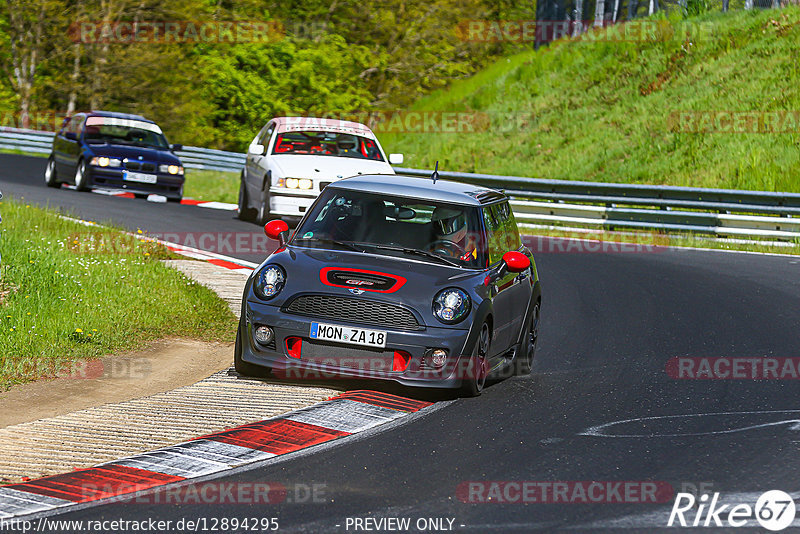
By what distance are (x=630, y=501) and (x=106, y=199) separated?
1800cm

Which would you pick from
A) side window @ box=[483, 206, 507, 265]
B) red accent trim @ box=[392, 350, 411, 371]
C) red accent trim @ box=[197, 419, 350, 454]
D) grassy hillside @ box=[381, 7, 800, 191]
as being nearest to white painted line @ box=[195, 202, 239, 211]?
grassy hillside @ box=[381, 7, 800, 191]

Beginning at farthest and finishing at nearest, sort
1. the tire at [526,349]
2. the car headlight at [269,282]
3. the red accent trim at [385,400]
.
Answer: the tire at [526,349]
the car headlight at [269,282]
the red accent trim at [385,400]

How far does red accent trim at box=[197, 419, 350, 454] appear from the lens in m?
7.01

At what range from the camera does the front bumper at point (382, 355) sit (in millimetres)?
8328

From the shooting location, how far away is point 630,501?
610 centimetres

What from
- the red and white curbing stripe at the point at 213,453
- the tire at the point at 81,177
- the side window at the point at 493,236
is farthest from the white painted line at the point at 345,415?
the tire at the point at 81,177

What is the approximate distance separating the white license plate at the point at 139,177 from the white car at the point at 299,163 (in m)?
3.43

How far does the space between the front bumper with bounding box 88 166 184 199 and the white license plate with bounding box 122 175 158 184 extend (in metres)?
0.06

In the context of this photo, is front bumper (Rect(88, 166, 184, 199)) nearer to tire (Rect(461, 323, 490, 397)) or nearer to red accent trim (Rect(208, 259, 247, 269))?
red accent trim (Rect(208, 259, 247, 269))

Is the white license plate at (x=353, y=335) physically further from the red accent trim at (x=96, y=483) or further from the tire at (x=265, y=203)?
the tire at (x=265, y=203)

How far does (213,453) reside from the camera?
678cm

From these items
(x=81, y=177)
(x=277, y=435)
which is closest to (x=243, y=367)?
(x=277, y=435)

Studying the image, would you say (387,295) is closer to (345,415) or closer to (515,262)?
(345,415)

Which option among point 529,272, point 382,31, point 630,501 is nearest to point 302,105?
point 382,31
